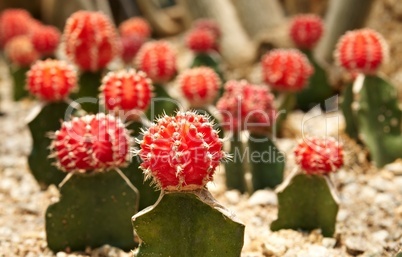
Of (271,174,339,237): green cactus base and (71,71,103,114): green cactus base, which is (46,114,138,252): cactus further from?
(71,71,103,114): green cactus base

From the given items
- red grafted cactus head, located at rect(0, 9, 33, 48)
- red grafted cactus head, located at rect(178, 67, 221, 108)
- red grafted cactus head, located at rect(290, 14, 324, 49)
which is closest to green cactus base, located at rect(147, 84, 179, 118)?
red grafted cactus head, located at rect(178, 67, 221, 108)

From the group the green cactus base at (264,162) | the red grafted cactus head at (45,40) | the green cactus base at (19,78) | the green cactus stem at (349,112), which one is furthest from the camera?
the green cactus base at (19,78)

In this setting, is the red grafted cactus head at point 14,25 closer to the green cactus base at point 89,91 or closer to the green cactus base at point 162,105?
the green cactus base at point 89,91

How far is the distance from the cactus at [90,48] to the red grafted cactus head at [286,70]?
0.69 meters

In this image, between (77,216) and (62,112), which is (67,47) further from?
(77,216)

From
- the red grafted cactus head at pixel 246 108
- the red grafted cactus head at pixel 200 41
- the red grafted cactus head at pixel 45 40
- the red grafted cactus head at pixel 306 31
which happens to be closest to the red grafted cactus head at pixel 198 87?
the red grafted cactus head at pixel 246 108

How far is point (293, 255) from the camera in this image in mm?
1956

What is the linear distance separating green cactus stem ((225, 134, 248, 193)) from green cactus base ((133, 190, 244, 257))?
2.88 ft

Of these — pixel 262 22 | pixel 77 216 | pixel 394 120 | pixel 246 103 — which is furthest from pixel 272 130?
pixel 262 22

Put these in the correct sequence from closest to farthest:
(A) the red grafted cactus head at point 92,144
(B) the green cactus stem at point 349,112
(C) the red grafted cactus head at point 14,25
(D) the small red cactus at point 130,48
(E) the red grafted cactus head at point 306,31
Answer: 1. (A) the red grafted cactus head at point 92,144
2. (B) the green cactus stem at point 349,112
3. (E) the red grafted cactus head at point 306,31
4. (D) the small red cactus at point 130,48
5. (C) the red grafted cactus head at point 14,25

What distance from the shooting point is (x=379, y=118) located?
2805mm

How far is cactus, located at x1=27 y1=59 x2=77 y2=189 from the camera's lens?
239cm

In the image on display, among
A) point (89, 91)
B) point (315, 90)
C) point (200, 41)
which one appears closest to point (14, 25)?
point (200, 41)

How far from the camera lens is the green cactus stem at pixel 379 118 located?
2750 millimetres
